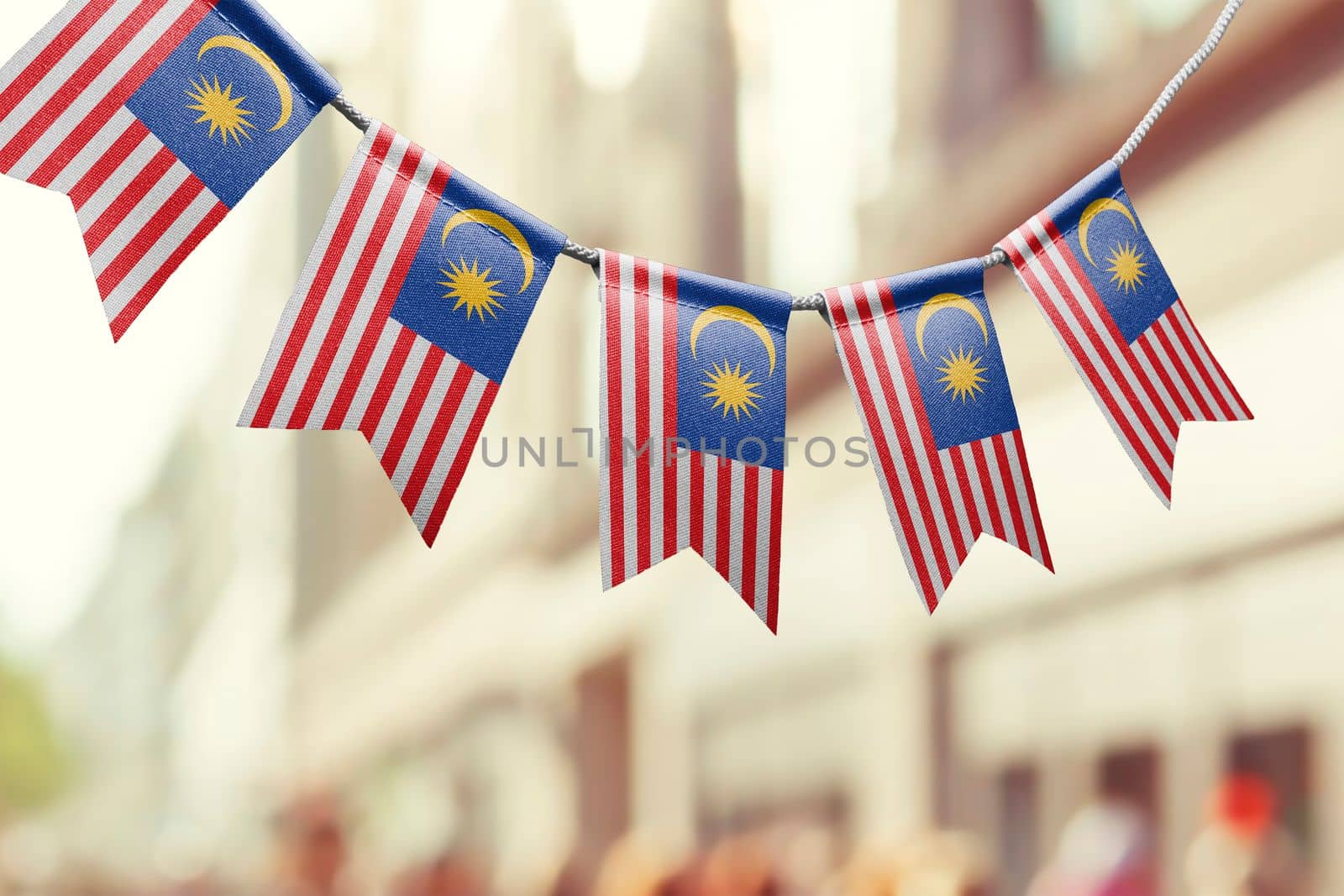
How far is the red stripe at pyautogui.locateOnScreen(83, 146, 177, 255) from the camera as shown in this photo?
158 cm

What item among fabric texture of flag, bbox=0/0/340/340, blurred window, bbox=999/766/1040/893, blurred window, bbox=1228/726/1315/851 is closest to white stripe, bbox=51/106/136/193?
fabric texture of flag, bbox=0/0/340/340

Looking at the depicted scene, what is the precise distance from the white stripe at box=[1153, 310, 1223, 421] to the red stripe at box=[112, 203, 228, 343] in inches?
49.1

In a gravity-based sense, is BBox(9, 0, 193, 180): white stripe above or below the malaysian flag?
above

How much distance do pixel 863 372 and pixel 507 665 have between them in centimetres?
1100

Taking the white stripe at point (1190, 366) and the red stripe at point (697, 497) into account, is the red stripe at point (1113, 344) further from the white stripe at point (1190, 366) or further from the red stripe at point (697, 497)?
the red stripe at point (697, 497)

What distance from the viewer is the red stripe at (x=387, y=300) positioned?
166 cm

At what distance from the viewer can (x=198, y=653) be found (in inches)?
1248

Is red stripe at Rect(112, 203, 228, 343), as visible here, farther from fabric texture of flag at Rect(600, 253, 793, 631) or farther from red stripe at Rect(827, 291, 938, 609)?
red stripe at Rect(827, 291, 938, 609)

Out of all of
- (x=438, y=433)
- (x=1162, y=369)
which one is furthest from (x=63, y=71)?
(x=1162, y=369)

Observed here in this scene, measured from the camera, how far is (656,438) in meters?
1.74

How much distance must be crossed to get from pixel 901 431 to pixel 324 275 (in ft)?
2.41

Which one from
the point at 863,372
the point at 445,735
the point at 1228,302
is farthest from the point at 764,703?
the point at 445,735

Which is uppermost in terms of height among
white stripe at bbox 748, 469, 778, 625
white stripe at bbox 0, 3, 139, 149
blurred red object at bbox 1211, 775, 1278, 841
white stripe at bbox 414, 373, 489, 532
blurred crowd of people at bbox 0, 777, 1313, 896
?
white stripe at bbox 0, 3, 139, 149

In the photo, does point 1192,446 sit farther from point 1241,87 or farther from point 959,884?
point 959,884
